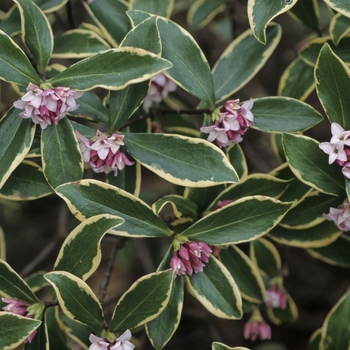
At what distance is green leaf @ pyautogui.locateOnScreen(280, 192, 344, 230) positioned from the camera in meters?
1.21

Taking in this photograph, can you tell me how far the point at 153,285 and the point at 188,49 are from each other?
53cm

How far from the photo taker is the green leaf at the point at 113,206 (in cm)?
100

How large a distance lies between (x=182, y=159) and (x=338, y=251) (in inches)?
23.1

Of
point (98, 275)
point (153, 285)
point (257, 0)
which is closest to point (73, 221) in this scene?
point (98, 275)

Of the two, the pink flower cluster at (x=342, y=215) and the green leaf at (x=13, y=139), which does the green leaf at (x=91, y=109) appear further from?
the pink flower cluster at (x=342, y=215)

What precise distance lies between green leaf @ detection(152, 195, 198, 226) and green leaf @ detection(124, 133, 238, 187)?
73 millimetres

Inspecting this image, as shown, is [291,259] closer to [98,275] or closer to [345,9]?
[98,275]

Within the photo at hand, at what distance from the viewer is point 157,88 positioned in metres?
1.32

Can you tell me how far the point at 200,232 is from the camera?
1092 mm

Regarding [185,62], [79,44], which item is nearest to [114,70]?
[185,62]

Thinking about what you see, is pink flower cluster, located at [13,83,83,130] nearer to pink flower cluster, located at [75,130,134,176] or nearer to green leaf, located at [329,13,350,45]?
pink flower cluster, located at [75,130,134,176]

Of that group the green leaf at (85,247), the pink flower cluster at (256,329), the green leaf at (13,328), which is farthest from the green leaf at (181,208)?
the pink flower cluster at (256,329)

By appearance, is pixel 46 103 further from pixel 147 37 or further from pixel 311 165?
pixel 311 165

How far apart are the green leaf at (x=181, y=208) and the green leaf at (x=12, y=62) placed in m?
0.38
